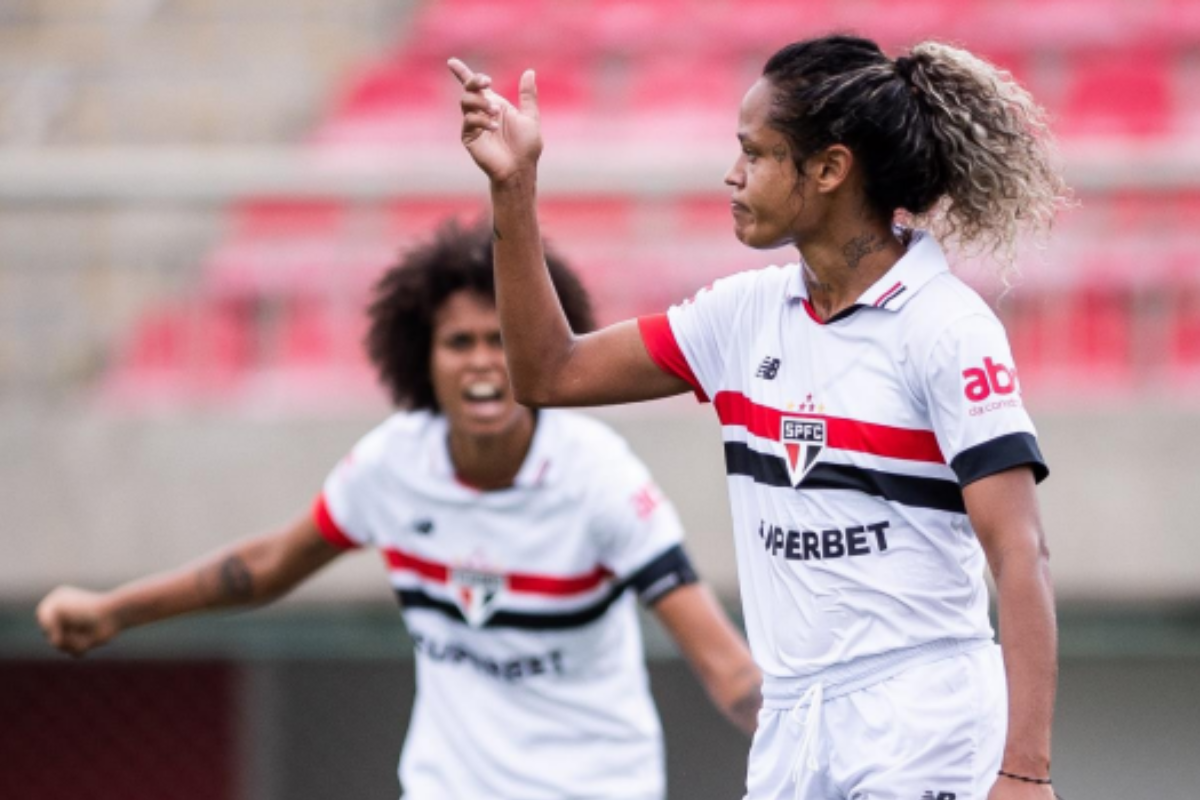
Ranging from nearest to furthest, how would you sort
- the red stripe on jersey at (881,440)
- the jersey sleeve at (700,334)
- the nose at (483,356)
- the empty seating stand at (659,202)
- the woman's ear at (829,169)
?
1. the red stripe on jersey at (881,440)
2. the woman's ear at (829,169)
3. the jersey sleeve at (700,334)
4. the nose at (483,356)
5. the empty seating stand at (659,202)

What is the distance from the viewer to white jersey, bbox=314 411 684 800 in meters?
4.42

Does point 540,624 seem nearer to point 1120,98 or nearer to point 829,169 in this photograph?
point 829,169

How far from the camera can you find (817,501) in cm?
304

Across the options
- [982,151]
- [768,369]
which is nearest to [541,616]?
[768,369]

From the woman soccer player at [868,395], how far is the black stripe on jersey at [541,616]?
49.3 inches

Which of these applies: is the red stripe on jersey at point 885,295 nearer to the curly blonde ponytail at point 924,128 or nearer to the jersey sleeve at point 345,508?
the curly blonde ponytail at point 924,128

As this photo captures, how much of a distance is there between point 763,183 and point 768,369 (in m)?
0.31

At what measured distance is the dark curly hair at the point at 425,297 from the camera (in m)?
4.69

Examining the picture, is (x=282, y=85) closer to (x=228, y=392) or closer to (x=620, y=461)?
(x=228, y=392)

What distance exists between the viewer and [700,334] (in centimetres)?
330

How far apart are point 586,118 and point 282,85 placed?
2.18 metres

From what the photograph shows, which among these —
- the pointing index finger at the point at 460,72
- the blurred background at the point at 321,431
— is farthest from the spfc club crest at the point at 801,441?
the blurred background at the point at 321,431

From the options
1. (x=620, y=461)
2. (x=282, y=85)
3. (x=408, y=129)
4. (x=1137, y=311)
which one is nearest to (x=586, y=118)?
(x=408, y=129)

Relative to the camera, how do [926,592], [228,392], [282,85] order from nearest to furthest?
[926,592], [228,392], [282,85]
